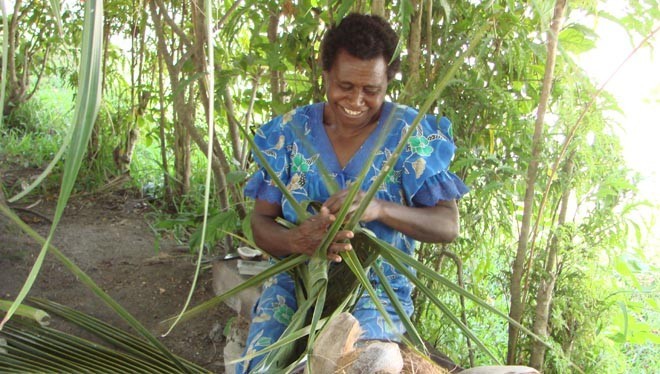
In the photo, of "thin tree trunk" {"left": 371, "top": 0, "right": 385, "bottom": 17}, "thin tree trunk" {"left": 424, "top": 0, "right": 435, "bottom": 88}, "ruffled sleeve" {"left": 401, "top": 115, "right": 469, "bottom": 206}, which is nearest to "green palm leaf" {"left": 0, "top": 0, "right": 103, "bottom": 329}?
"ruffled sleeve" {"left": 401, "top": 115, "right": 469, "bottom": 206}

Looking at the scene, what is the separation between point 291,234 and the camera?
63.0 inches

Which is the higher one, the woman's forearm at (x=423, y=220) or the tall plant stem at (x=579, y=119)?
the tall plant stem at (x=579, y=119)

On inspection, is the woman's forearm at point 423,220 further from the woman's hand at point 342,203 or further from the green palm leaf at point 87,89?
the green palm leaf at point 87,89

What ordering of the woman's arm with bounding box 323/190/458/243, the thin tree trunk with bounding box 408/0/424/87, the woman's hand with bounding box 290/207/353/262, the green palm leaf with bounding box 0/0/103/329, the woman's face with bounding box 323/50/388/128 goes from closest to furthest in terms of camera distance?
the green palm leaf with bounding box 0/0/103/329
the woman's hand with bounding box 290/207/353/262
the woman's arm with bounding box 323/190/458/243
the woman's face with bounding box 323/50/388/128
the thin tree trunk with bounding box 408/0/424/87

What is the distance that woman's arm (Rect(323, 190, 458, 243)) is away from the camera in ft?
5.18

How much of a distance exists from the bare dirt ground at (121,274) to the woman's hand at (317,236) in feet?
4.41

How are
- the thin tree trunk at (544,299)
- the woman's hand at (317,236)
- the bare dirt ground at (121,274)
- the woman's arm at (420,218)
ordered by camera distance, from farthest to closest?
the bare dirt ground at (121,274) < the thin tree trunk at (544,299) < the woman's arm at (420,218) < the woman's hand at (317,236)

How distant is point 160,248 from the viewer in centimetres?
363

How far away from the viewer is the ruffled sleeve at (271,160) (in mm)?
1852

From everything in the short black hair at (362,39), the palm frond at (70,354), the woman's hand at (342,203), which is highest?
the short black hair at (362,39)

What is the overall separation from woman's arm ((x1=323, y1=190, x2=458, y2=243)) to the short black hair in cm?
38

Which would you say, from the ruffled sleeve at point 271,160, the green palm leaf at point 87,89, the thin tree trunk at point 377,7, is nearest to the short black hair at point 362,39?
the thin tree trunk at point 377,7

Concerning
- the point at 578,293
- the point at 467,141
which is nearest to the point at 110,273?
the point at 467,141

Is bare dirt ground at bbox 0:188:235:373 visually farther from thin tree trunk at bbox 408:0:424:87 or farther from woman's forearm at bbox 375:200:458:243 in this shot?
thin tree trunk at bbox 408:0:424:87
